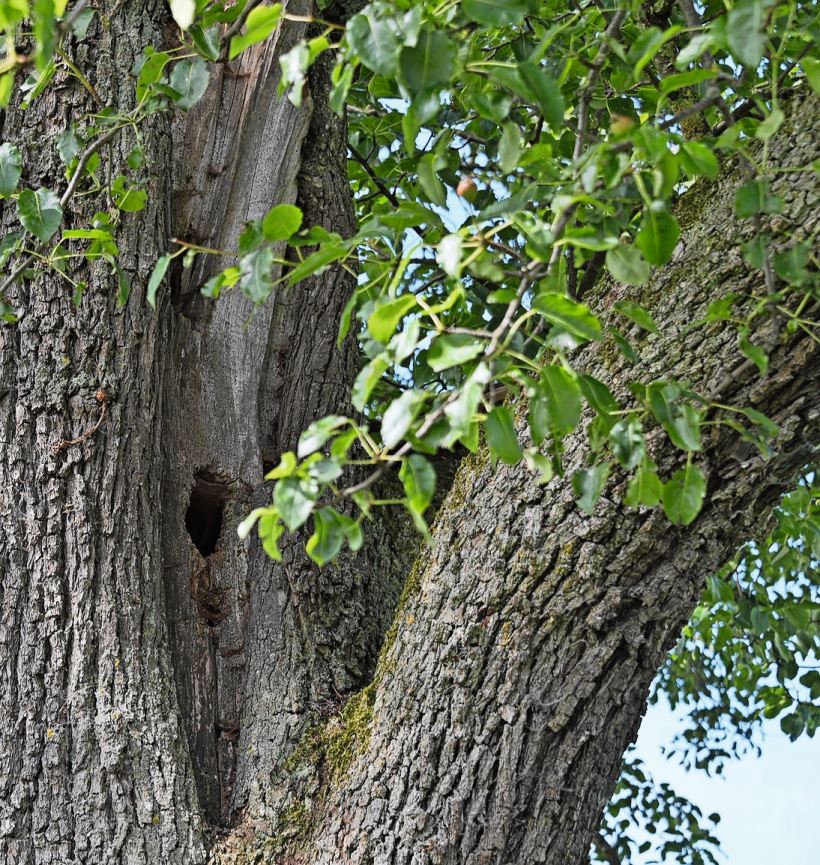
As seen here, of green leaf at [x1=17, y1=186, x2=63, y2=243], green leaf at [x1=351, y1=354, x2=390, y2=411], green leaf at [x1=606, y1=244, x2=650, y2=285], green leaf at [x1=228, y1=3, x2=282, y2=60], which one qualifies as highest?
green leaf at [x1=17, y1=186, x2=63, y2=243]

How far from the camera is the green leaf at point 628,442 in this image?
4.03 ft

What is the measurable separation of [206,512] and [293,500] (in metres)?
1.39

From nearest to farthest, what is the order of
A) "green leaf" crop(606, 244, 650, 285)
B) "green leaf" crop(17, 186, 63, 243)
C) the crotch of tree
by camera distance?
"green leaf" crop(606, 244, 650, 285) < "green leaf" crop(17, 186, 63, 243) < the crotch of tree

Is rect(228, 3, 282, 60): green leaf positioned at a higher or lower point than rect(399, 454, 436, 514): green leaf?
higher

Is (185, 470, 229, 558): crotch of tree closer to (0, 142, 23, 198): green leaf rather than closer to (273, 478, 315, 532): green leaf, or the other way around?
(0, 142, 23, 198): green leaf

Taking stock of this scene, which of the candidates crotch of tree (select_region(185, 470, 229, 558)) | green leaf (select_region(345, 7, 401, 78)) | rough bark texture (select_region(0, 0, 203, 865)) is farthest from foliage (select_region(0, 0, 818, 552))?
crotch of tree (select_region(185, 470, 229, 558))

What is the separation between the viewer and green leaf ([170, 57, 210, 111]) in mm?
1493

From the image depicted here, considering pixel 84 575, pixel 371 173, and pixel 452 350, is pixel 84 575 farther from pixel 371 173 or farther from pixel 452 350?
pixel 371 173

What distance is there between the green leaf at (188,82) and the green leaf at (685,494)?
85 centimetres

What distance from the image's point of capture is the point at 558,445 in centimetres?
132

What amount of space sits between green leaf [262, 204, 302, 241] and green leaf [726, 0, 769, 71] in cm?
54

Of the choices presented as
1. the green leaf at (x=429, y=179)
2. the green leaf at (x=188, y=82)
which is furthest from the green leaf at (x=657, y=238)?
the green leaf at (x=188, y=82)

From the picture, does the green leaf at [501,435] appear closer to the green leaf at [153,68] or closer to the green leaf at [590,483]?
the green leaf at [590,483]

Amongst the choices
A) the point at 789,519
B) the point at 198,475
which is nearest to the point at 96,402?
the point at 198,475
